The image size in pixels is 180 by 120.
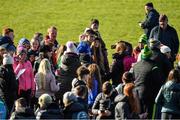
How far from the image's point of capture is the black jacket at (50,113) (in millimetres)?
15469

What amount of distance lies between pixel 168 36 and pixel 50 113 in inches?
311

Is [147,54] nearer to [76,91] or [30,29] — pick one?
[76,91]

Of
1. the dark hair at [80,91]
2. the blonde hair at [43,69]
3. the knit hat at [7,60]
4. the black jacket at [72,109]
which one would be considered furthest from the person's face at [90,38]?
the black jacket at [72,109]

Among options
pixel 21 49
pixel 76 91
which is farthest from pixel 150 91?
pixel 21 49

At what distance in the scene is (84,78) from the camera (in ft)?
57.6

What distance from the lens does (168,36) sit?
22.6 meters

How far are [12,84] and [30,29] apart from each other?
12.3 metres

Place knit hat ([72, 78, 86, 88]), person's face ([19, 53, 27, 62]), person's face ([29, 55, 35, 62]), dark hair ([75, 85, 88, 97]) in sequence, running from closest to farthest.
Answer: dark hair ([75, 85, 88, 97]) → knit hat ([72, 78, 86, 88]) → person's face ([19, 53, 27, 62]) → person's face ([29, 55, 35, 62])

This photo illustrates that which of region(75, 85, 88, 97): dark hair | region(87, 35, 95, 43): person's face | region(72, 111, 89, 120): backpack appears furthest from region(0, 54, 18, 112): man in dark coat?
region(87, 35, 95, 43): person's face

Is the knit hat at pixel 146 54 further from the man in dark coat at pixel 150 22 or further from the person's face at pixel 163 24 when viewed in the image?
the man in dark coat at pixel 150 22

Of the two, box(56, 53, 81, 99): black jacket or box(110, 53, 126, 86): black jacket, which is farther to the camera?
box(110, 53, 126, 86): black jacket

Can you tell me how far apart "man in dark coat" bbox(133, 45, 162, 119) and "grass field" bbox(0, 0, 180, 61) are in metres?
10.8

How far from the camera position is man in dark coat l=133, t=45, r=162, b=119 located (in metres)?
17.8

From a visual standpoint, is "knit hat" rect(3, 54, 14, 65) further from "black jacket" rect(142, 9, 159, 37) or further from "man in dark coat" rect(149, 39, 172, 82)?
"black jacket" rect(142, 9, 159, 37)
